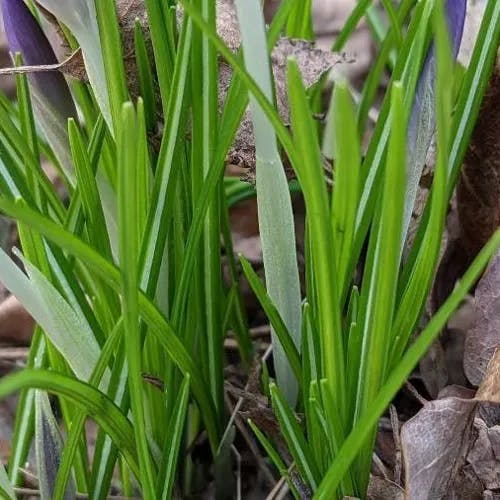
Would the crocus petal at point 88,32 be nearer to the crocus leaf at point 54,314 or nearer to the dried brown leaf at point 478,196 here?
the crocus leaf at point 54,314

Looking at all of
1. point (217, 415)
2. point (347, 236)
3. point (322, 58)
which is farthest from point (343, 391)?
point (322, 58)

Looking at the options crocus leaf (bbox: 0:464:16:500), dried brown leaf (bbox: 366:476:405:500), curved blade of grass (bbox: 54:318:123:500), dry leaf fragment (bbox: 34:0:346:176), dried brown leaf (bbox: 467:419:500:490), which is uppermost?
dry leaf fragment (bbox: 34:0:346:176)

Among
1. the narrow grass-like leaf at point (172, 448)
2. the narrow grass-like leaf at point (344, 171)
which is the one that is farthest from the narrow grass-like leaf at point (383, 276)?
the narrow grass-like leaf at point (172, 448)

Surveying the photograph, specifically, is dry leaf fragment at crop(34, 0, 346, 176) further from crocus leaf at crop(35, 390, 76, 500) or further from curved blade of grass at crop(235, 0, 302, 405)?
crocus leaf at crop(35, 390, 76, 500)

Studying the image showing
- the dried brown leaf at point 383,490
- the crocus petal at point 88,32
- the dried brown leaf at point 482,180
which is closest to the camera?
the crocus petal at point 88,32

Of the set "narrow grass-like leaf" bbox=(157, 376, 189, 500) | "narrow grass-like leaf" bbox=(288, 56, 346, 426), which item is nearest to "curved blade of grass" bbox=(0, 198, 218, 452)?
"narrow grass-like leaf" bbox=(157, 376, 189, 500)

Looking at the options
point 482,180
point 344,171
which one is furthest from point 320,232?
point 482,180

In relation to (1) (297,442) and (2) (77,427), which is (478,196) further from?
(2) (77,427)

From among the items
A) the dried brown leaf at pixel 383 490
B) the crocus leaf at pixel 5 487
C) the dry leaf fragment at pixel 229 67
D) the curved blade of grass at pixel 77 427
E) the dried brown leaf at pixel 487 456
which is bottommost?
the dried brown leaf at pixel 383 490
